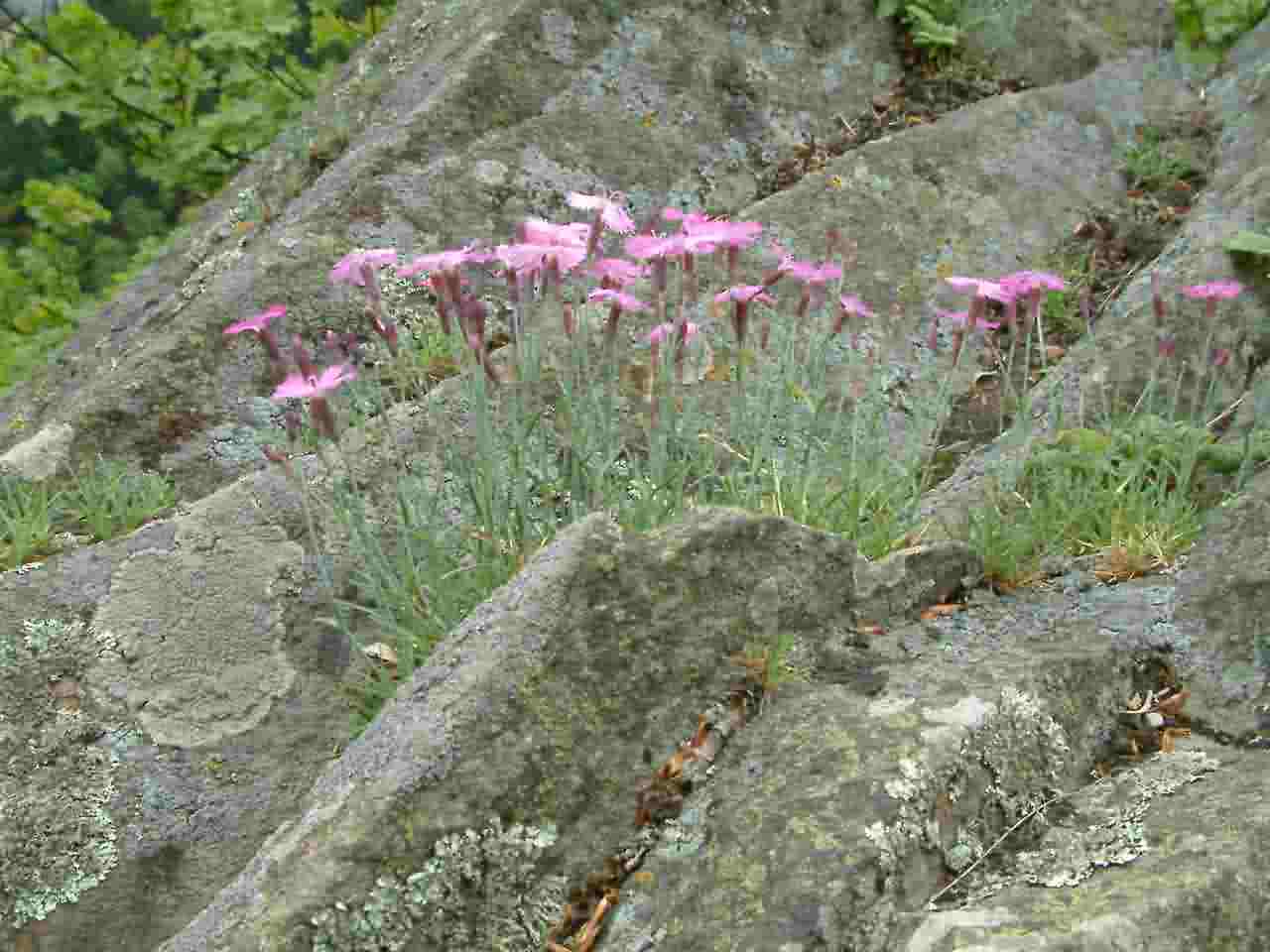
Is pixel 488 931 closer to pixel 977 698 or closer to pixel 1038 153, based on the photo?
pixel 977 698

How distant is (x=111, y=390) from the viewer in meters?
3.56

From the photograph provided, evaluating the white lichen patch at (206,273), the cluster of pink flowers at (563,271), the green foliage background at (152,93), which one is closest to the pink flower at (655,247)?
the cluster of pink flowers at (563,271)

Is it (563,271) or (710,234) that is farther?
(563,271)

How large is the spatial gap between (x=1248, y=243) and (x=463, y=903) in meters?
3.12

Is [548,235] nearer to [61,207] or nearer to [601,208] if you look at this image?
[601,208]

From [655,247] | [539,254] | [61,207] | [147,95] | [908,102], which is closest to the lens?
[539,254]

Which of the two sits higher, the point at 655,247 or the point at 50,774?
the point at 655,247

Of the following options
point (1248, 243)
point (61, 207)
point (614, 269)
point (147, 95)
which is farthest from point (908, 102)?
point (61, 207)

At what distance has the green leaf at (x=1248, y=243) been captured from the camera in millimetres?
3529

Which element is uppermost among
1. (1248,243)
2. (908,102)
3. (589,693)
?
(908,102)

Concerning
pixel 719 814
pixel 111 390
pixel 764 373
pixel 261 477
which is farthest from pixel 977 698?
pixel 111 390

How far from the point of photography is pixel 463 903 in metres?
1.83

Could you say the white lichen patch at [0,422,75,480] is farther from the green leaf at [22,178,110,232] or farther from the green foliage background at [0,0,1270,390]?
the green leaf at [22,178,110,232]

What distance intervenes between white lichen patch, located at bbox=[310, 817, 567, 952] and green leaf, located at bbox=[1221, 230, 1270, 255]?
9.56 ft
